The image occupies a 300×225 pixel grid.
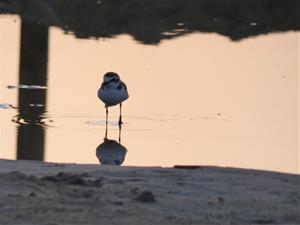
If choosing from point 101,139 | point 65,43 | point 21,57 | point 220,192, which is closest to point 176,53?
point 65,43

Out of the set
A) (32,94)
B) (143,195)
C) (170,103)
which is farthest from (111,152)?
(32,94)

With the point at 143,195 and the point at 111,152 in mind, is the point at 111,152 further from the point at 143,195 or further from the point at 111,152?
the point at 143,195

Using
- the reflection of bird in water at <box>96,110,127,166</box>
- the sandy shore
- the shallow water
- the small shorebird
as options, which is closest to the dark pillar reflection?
the shallow water

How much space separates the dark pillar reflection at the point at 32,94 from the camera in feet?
42.0

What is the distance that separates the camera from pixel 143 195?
8414mm

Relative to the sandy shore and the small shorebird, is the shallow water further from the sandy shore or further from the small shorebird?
the sandy shore

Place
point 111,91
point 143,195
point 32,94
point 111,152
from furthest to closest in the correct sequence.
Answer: point 32,94, point 111,91, point 111,152, point 143,195

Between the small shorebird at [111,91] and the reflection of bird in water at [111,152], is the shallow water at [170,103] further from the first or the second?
the small shorebird at [111,91]

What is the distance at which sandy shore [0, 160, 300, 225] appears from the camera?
785cm

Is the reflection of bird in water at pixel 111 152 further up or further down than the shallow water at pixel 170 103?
further down

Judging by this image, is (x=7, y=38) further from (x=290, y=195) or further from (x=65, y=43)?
(x=290, y=195)

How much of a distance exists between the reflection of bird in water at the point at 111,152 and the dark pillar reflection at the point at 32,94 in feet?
2.32

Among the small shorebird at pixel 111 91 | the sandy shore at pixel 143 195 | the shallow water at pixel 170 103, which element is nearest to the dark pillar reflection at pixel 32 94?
the shallow water at pixel 170 103

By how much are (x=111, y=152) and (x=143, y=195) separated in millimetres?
4157
